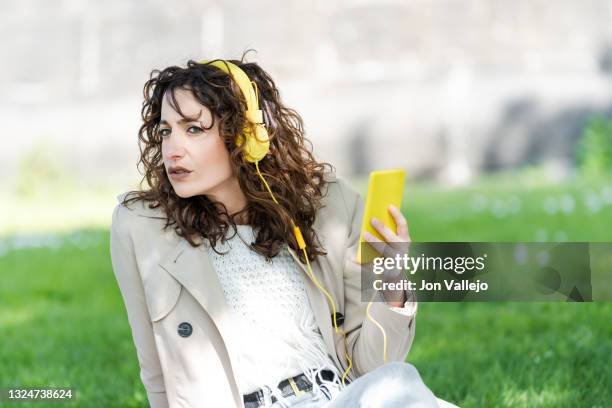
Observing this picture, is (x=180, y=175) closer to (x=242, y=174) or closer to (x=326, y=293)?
(x=242, y=174)

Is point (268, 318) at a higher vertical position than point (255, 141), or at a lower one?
lower

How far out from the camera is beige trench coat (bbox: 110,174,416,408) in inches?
95.4

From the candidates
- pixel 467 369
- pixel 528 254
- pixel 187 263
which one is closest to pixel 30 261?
pixel 528 254

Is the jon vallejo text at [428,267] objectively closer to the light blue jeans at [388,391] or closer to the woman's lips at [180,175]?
the light blue jeans at [388,391]

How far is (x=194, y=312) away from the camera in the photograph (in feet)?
8.04

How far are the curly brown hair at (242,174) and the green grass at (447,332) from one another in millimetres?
1223

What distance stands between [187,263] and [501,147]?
26.8 ft

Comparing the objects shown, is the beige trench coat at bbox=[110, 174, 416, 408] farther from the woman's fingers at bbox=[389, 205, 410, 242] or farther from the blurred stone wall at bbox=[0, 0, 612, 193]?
the blurred stone wall at bbox=[0, 0, 612, 193]

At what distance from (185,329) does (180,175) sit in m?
0.41

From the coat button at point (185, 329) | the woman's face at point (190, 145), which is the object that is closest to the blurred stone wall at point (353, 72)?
the woman's face at point (190, 145)

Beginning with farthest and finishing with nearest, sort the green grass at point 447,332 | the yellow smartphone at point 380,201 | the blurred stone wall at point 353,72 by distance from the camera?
the blurred stone wall at point 353,72
the green grass at point 447,332
the yellow smartphone at point 380,201

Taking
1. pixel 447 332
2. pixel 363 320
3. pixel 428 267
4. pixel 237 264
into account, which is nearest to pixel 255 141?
pixel 237 264

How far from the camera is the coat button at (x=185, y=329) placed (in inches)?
95.8

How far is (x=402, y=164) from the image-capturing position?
10367 millimetres
